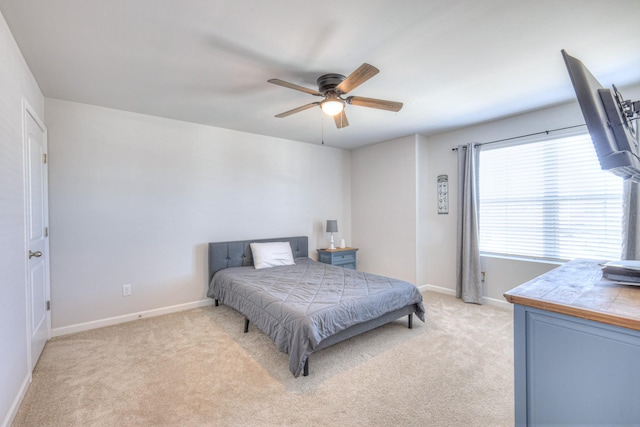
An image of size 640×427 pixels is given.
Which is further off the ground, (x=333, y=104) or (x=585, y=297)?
(x=333, y=104)

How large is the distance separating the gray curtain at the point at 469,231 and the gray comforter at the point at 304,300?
1.30 meters

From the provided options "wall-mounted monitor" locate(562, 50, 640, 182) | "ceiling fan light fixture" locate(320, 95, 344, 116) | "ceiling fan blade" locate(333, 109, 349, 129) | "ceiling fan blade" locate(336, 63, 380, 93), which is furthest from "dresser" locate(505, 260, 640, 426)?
"ceiling fan blade" locate(333, 109, 349, 129)

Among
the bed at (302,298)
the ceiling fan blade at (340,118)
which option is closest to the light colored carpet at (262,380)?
the bed at (302,298)

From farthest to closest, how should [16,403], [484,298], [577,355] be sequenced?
1. [484,298]
2. [16,403]
3. [577,355]

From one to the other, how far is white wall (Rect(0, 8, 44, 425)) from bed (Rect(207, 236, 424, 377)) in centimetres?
160

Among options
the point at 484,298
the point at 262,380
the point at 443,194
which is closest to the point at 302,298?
the point at 262,380

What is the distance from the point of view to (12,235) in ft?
6.16

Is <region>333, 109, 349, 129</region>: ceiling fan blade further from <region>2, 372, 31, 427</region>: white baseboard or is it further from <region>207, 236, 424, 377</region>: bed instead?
<region>2, 372, 31, 427</region>: white baseboard

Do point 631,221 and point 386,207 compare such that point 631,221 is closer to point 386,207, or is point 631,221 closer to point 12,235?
point 386,207

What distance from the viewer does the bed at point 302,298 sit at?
88.0 inches

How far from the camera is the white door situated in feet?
7.54

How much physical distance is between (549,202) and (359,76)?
3.00m

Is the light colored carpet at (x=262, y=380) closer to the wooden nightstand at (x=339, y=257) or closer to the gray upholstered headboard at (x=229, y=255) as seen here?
the gray upholstered headboard at (x=229, y=255)

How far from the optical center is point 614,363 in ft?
3.63
